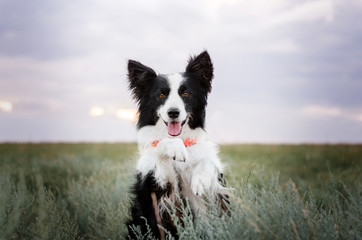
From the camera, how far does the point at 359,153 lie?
419 inches

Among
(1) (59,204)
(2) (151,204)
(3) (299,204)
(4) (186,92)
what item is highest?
(4) (186,92)

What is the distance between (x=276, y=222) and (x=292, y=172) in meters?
6.95

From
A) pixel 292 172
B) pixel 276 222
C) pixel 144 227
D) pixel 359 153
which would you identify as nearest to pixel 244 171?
pixel 292 172

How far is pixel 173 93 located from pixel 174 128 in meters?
0.49

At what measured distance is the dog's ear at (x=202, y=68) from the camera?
433 cm

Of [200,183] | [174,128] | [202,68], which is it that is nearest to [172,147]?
[200,183]

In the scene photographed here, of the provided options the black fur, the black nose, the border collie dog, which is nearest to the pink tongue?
the border collie dog

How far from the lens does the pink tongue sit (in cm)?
390

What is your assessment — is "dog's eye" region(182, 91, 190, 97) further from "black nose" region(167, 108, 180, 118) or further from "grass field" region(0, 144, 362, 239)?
"grass field" region(0, 144, 362, 239)

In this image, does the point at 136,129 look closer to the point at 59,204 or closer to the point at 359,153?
the point at 59,204

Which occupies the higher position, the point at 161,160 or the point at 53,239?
A: the point at 161,160

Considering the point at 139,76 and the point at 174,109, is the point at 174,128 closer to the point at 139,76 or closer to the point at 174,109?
the point at 174,109

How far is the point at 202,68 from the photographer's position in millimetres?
4402

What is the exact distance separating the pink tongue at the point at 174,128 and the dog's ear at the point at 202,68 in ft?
2.73
